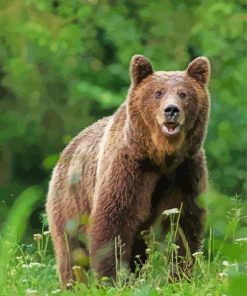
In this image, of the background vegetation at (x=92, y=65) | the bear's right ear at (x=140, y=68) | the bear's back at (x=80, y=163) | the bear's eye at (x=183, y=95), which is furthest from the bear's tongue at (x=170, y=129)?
the background vegetation at (x=92, y=65)

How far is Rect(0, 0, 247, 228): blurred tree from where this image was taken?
1461 centimetres

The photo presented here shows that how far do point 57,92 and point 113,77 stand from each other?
1058 mm

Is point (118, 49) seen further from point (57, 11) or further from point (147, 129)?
point (147, 129)

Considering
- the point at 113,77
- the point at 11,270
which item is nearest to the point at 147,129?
the point at 11,270

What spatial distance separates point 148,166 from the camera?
24.1 ft

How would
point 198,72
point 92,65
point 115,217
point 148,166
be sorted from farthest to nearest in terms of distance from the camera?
point 92,65 < point 198,72 < point 148,166 < point 115,217

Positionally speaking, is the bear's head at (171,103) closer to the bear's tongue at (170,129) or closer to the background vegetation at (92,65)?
the bear's tongue at (170,129)

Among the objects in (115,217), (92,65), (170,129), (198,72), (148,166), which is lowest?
(115,217)

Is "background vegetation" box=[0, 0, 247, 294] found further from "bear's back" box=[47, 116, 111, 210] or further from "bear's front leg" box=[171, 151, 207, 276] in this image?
"bear's front leg" box=[171, 151, 207, 276]

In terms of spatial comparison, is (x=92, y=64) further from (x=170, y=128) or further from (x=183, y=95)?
(x=170, y=128)

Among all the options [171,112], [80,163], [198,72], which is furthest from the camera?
[80,163]

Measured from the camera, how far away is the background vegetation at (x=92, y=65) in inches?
575

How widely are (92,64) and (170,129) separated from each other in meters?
8.75

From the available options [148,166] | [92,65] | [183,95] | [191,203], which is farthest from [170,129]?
[92,65]
